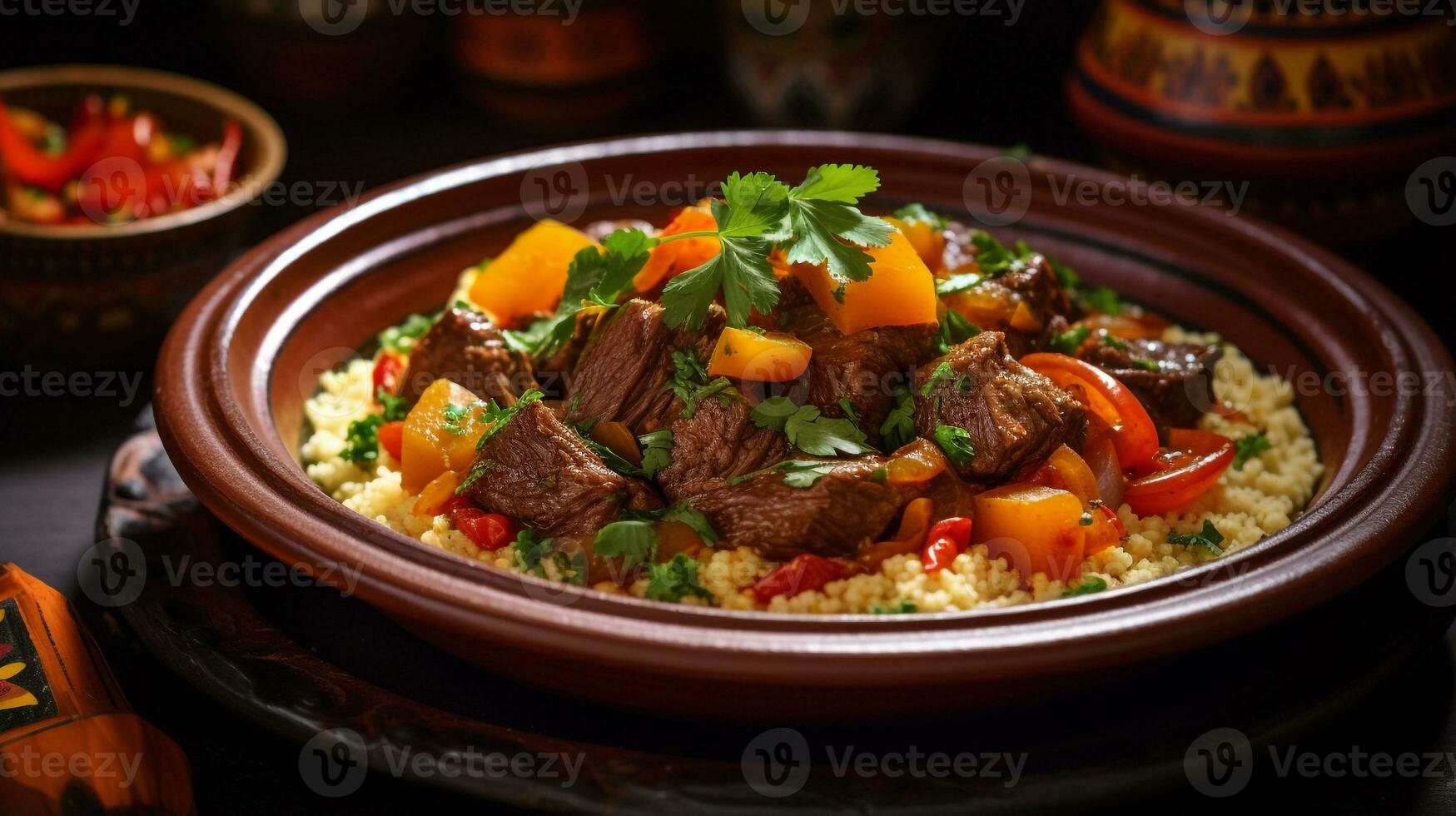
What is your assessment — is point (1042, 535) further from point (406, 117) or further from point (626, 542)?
point (406, 117)

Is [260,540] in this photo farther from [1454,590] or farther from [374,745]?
[1454,590]

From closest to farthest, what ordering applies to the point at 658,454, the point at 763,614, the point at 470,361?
the point at 763,614
the point at 658,454
the point at 470,361

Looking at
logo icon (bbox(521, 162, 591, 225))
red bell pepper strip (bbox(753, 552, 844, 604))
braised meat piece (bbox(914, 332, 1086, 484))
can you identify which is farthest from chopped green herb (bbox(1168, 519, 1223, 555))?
logo icon (bbox(521, 162, 591, 225))

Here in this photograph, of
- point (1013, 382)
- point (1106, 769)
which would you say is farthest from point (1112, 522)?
point (1106, 769)

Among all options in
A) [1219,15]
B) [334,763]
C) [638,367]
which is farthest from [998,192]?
[334,763]

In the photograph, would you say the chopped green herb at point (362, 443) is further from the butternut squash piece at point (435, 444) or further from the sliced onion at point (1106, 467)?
the sliced onion at point (1106, 467)

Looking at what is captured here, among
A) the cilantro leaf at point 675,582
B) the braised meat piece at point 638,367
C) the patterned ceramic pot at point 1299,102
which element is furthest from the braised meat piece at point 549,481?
the patterned ceramic pot at point 1299,102
